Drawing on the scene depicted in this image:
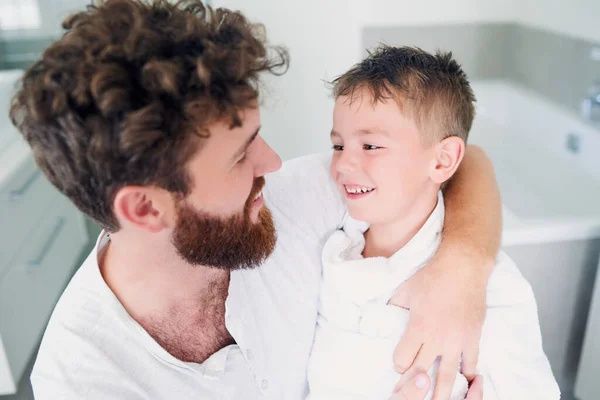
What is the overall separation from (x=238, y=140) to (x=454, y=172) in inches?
19.9

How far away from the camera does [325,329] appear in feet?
3.28

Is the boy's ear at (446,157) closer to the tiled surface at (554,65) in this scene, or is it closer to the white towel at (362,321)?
the white towel at (362,321)

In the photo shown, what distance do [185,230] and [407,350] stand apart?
0.40 metres

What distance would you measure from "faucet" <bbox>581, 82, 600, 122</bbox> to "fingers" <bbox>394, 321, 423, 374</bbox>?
1.36 m

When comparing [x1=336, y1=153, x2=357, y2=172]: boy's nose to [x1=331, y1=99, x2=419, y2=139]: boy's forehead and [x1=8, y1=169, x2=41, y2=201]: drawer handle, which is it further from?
[x1=8, y1=169, x2=41, y2=201]: drawer handle

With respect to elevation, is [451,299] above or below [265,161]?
below

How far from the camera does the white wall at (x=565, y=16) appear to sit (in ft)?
6.22

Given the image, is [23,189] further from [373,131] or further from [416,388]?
[416,388]

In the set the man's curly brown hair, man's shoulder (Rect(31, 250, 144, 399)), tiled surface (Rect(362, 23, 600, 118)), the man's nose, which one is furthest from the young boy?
tiled surface (Rect(362, 23, 600, 118))

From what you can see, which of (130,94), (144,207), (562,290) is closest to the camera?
(130,94)

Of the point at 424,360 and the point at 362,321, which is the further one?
the point at 362,321

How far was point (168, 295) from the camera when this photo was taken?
0.86 meters

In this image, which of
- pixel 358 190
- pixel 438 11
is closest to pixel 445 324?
pixel 358 190

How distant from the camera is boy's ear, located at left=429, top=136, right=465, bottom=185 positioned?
38.3 inches
